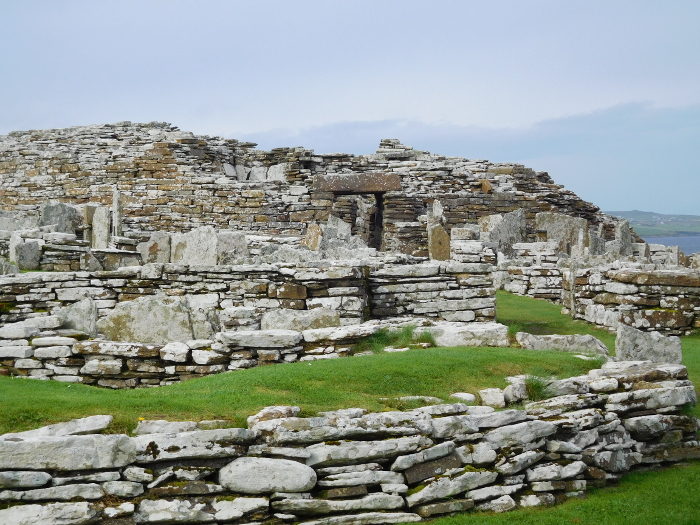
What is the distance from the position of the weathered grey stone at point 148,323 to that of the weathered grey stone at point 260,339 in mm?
1056

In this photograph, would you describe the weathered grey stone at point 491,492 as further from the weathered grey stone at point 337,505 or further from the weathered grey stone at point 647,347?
the weathered grey stone at point 647,347

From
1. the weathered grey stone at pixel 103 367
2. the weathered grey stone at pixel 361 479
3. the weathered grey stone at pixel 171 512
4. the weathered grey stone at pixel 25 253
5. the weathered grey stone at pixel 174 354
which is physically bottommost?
the weathered grey stone at pixel 171 512

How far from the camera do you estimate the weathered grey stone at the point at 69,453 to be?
16.0 feet

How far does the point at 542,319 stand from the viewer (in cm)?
1366

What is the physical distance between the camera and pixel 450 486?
228 inches

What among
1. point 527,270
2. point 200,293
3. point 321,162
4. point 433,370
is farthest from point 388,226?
point 433,370

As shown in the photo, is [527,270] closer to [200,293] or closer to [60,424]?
[200,293]

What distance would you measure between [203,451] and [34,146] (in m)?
25.6

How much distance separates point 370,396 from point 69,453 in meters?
2.64

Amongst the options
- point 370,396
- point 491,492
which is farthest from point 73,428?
point 491,492

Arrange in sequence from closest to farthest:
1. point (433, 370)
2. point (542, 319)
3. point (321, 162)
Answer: point (433, 370)
point (542, 319)
point (321, 162)

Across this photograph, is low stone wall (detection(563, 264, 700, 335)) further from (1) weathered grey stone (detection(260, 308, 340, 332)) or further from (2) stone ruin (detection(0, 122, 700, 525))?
(1) weathered grey stone (detection(260, 308, 340, 332))

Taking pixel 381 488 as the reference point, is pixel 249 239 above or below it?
above

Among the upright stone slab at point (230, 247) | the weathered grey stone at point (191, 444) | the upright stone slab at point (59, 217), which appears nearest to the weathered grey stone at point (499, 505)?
the weathered grey stone at point (191, 444)
